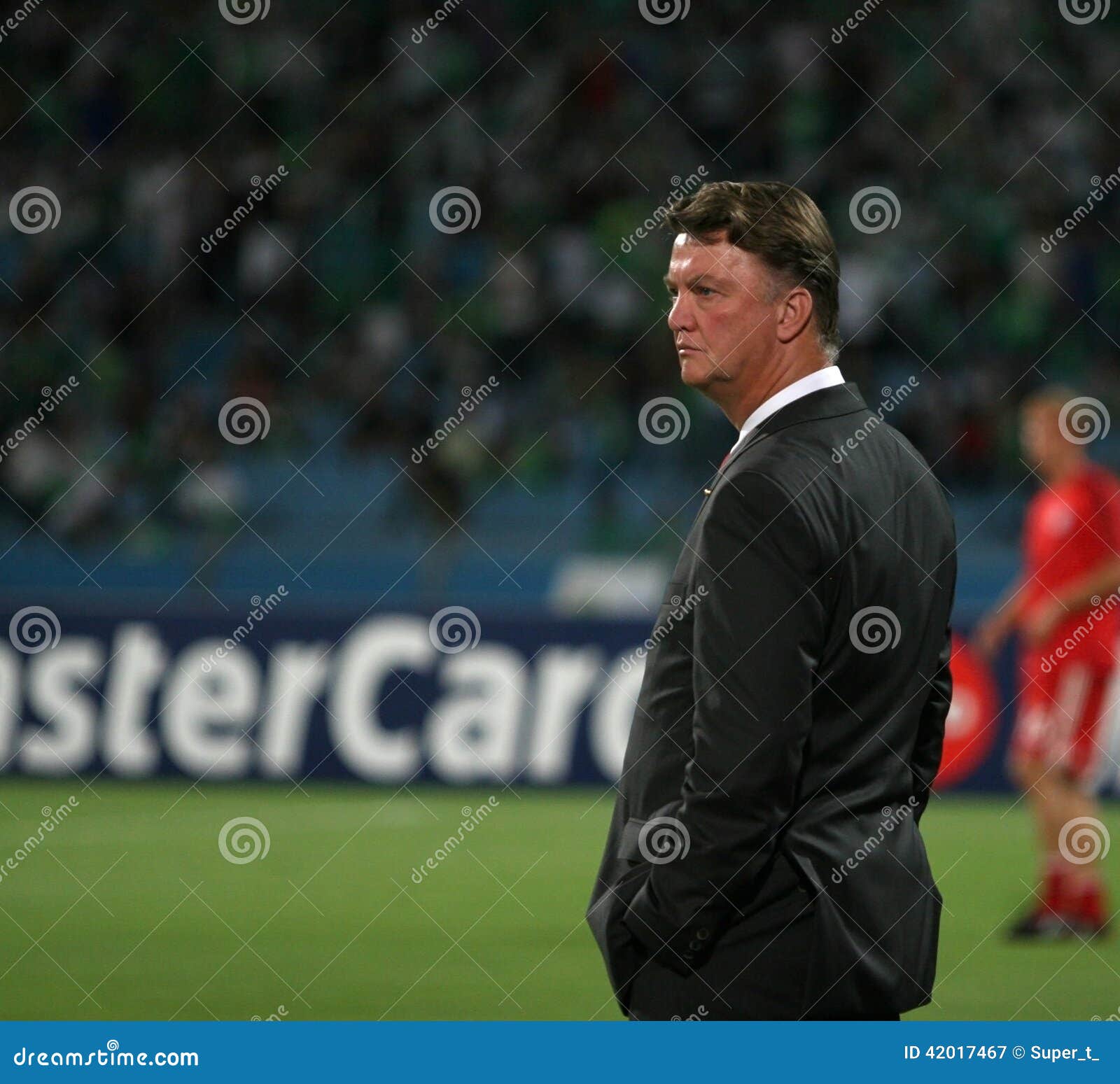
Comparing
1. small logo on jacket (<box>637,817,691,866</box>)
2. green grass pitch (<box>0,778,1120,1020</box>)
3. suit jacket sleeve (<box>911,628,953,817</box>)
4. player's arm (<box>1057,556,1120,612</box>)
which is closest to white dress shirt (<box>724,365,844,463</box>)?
suit jacket sleeve (<box>911,628,953,817</box>)

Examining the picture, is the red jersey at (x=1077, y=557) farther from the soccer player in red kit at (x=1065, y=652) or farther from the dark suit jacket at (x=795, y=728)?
the dark suit jacket at (x=795, y=728)

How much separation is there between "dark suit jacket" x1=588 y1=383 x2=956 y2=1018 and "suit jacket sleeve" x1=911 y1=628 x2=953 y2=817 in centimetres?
11

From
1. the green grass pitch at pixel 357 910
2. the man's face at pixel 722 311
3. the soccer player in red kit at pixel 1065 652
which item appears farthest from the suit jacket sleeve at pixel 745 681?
the soccer player in red kit at pixel 1065 652

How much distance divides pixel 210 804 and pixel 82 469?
153 inches

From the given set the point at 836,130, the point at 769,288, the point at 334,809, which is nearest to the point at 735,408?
the point at 769,288

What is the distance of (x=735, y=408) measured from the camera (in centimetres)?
266

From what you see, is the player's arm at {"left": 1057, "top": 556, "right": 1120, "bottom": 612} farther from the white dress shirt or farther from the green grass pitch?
the white dress shirt

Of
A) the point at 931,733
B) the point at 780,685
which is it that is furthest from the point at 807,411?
the point at 931,733

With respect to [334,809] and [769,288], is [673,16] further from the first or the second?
[769,288]

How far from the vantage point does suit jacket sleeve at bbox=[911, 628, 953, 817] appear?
2.73 meters

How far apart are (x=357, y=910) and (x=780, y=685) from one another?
201 inches

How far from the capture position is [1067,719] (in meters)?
6.85

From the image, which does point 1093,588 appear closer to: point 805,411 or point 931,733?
point 931,733

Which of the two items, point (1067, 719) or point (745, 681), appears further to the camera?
point (1067, 719)
